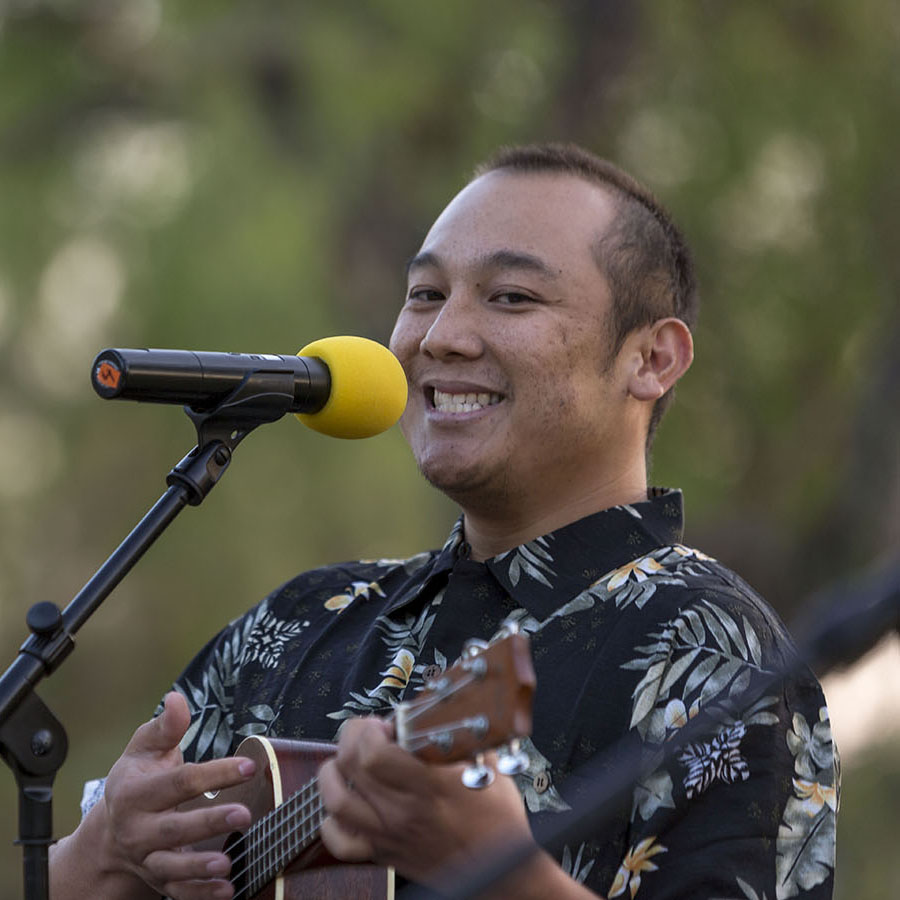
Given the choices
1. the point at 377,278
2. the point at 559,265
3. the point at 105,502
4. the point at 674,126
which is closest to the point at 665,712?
the point at 559,265

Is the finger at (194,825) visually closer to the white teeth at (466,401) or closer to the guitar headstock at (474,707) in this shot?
the guitar headstock at (474,707)

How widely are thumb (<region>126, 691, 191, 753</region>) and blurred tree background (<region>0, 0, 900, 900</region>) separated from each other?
12.8ft

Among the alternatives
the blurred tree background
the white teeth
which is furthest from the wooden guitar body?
the blurred tree background

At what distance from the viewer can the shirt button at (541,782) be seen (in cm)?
234

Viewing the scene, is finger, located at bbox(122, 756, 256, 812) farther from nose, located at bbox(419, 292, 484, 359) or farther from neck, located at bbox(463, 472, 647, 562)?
nose, located at bbox(419, 292, 484, 359)

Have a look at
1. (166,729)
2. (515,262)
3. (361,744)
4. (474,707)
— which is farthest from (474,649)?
(515,262)

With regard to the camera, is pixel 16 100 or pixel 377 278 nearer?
pixel 377 278

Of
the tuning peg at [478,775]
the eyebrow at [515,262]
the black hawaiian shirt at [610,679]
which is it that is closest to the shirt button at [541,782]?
the black hawaiian shirt at [610,679]

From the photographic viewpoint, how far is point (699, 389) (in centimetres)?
632

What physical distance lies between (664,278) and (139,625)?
785cm

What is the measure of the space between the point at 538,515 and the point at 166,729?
859mm

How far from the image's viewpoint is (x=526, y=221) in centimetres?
299

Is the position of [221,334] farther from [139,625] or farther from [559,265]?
[559,265]

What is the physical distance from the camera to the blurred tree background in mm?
6312
